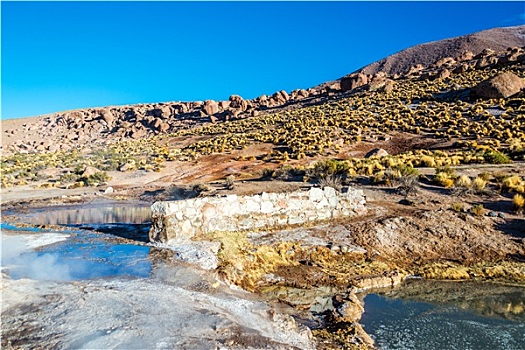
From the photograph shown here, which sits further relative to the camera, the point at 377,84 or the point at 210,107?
the point at 210,107

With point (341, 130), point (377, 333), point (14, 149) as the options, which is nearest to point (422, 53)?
point (341, 130)

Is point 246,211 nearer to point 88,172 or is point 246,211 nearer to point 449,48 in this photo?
point 88,172

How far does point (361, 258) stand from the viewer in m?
11.4

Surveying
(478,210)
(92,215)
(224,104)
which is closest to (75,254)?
(92,215)

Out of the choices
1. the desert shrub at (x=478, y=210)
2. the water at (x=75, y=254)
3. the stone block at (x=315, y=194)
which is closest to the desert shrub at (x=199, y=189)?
the water at (x=75, y=254)

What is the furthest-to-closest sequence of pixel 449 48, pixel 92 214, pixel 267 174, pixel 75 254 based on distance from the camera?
pixel 449 48, pixel 267 174, pixel 92 214, pixel 75 254

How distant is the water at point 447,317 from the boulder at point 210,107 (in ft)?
230

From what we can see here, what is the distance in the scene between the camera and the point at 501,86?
42.1 metres

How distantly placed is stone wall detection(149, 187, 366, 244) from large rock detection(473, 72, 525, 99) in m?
35.6

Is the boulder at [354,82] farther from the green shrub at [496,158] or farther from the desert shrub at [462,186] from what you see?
the desert shrub at [462,186]

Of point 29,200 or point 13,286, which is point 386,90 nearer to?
point 29,200

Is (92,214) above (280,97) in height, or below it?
below

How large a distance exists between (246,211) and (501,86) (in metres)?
40.6

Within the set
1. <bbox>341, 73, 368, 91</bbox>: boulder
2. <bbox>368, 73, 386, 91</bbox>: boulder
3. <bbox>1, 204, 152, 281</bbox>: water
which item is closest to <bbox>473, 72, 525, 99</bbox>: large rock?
<bbox>368, 73, 386, 91</bbox>: boulder
